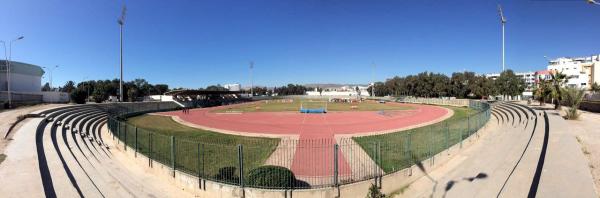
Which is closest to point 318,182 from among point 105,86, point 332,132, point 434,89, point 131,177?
point 131,177

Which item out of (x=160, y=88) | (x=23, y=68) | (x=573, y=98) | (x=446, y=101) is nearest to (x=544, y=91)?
(x=573, y=98)

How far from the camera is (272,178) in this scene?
973cm

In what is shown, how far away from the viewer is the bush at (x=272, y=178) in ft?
31.8

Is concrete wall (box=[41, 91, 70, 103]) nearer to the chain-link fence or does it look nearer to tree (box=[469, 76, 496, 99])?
the chain-link fence

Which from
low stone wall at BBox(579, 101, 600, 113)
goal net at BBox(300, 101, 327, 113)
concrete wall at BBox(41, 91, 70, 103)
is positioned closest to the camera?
low stone wall at BBox(579, 101, 600, 113)

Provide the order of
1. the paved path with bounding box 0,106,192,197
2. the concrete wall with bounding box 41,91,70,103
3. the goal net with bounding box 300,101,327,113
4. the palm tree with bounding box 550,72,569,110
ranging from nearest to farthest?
the paved path with bounding box 0,106,192,197
the palm tree with bounding box 550,72,569,110
the goal net with bounding box 300,101,327,113
the concrete wall with bounding box 41,91,70,103

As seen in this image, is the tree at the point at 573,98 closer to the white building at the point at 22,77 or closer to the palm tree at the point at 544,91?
the palm tree at the point at 544,91

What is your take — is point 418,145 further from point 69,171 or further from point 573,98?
point 573,98

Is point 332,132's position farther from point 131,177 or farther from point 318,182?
point 131,177

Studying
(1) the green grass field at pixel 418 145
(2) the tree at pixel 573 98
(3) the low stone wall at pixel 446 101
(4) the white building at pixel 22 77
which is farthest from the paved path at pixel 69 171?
(3) the low stone wall at pixel 446 101

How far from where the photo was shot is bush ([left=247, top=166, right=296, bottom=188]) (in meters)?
9.70

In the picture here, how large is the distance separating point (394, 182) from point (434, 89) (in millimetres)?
92680

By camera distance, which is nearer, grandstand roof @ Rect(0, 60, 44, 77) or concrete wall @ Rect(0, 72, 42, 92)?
grandstand roof @ Rect(0, 60, 44, 77)

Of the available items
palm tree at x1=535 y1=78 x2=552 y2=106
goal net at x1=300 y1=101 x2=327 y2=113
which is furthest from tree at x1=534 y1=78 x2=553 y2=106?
goal net at x1=300 y1=101 x2=327 y2=113
